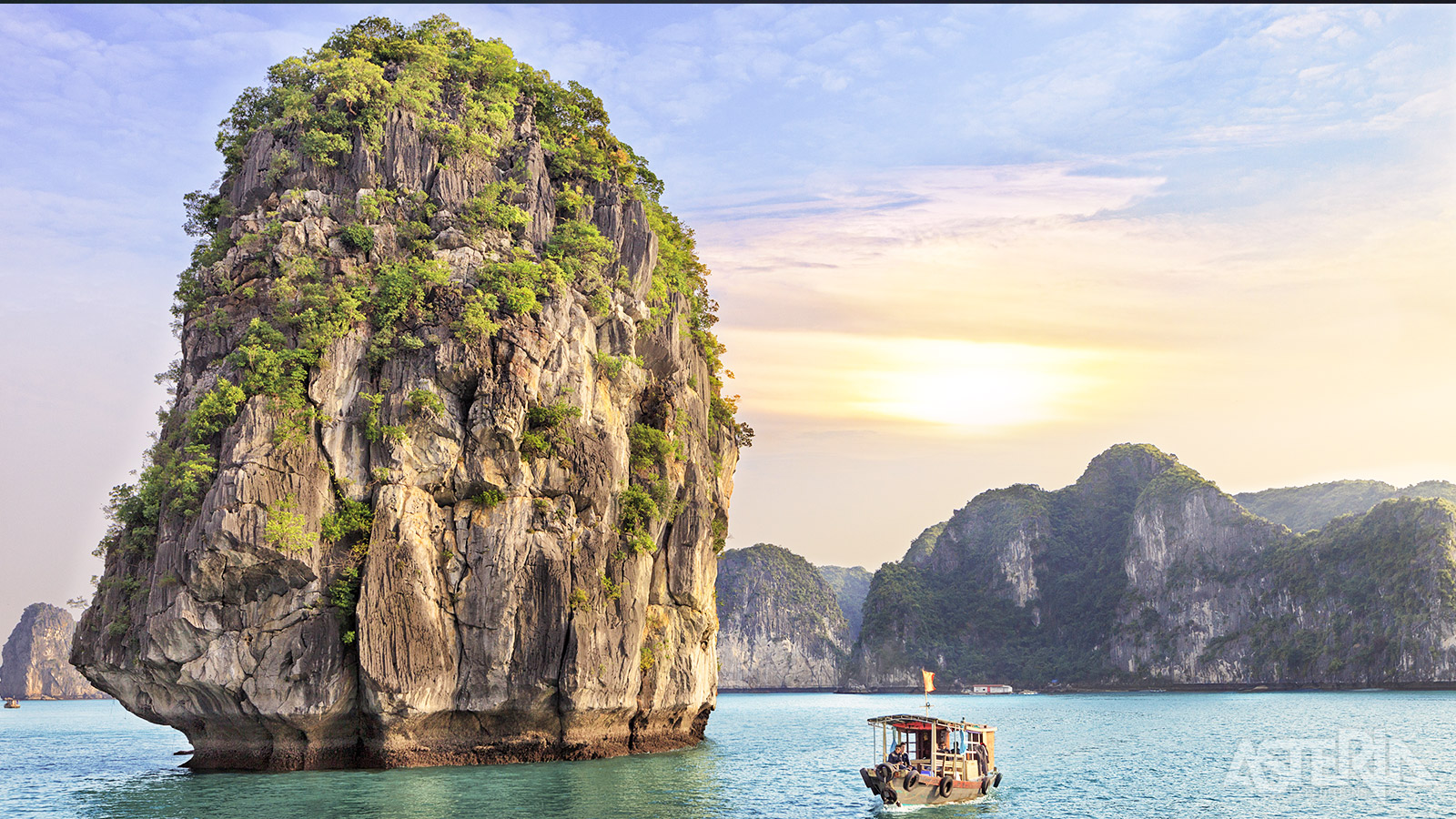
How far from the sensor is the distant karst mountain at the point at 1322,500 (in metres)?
158

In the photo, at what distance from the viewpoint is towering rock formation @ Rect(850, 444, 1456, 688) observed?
10381cm

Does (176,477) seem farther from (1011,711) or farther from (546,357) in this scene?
(1011,711)

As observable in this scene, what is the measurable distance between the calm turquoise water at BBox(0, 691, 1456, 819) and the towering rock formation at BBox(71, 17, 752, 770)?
2228 mm


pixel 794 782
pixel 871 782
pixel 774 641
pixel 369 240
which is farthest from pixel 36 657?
pixel 871 782

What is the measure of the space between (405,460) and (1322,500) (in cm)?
17764

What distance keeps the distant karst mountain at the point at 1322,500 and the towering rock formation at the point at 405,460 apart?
15749 cm

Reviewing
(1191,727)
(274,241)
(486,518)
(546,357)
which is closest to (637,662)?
(486,518)

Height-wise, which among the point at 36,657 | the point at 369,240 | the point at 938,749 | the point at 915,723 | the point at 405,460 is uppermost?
the point at 369,240

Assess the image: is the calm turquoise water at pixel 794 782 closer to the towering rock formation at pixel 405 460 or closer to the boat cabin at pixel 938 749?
the boat cabin at pixel 938 749

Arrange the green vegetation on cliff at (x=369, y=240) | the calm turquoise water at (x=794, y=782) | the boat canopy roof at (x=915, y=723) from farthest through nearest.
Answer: the green vegetation on cliff at (x=369, y=240) < the boat canopy roof at (x=915, y=723) < the calm turquoise water at (x=794, y=782)

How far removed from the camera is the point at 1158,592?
134875mm

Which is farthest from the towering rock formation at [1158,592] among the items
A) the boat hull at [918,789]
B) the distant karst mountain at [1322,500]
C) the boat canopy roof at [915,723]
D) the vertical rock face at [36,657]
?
the vertical rock face at [36,657]

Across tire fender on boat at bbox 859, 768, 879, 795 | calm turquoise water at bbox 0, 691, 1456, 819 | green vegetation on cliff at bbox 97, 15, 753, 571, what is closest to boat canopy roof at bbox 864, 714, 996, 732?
tire fender on boat at bbox 859, 768, 879, 795

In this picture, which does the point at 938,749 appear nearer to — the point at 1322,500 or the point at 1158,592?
the point at 1158,592
